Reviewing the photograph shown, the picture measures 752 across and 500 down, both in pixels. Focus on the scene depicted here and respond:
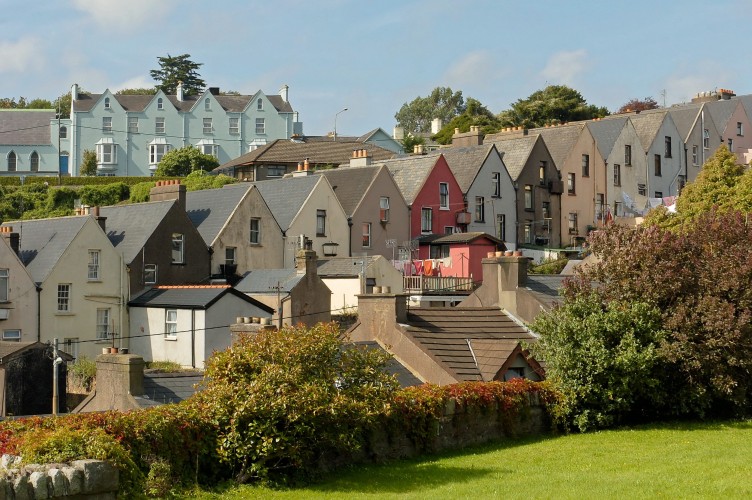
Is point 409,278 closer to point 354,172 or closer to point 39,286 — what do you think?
point 354,172

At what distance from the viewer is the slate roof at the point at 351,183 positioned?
63.8m

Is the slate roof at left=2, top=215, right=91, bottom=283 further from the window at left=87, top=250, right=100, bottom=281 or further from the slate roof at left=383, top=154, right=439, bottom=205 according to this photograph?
the slate roof at left=383, top=154, right=439, bottom=205

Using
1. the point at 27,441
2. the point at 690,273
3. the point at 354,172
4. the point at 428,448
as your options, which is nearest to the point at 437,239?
the point at 354,172

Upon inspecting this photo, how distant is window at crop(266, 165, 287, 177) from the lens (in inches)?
3519

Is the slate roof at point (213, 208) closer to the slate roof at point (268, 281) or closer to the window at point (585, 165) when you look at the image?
the slate roof at point (268, 281)

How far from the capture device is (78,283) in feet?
167

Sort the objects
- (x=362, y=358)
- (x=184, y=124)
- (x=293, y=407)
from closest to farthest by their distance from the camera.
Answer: (x=293, y=407) → (x=362, y=358) → (x=184, y=124)

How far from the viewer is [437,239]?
6462 cm

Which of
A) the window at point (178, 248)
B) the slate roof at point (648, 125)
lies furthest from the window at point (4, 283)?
the slate roof at point (648, 125)

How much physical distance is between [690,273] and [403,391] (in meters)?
9.94

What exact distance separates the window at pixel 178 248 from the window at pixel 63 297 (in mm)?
5762

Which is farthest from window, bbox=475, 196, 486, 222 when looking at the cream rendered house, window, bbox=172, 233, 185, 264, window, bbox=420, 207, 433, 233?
the cream rendered house

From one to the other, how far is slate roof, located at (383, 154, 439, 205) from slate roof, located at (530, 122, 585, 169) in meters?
12.2

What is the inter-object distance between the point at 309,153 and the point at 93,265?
41950mm
